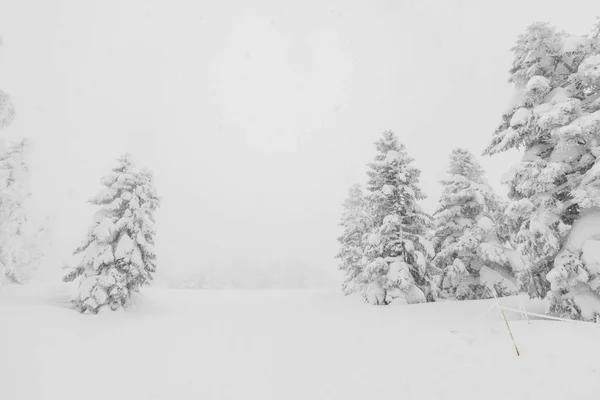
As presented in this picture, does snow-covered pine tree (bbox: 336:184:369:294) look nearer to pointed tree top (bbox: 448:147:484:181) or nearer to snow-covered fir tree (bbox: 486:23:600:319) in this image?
pointed tree top (bbox: 448:147:484:181)

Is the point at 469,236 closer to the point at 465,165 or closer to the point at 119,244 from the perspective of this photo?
the point at 465,165

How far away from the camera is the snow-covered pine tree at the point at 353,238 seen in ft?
75.4

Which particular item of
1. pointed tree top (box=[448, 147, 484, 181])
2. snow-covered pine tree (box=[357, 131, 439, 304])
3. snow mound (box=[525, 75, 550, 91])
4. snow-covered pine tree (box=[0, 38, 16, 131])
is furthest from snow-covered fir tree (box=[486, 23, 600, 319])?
snow-covered pine tree (box=[0, 38, 16, 131])

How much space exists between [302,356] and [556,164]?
36.7 ft

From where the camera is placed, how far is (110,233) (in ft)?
54.9

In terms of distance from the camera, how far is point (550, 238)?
34.0ft

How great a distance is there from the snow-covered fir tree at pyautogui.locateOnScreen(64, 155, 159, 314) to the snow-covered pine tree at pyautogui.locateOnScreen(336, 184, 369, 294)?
543 inches

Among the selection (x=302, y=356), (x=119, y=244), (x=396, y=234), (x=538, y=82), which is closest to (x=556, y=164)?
(x=538, y=82)

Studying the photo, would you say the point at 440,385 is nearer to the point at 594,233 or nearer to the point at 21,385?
the point at 594,233

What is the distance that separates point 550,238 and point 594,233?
1.22 meters

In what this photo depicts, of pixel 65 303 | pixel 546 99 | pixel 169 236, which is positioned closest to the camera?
pixel 546 99

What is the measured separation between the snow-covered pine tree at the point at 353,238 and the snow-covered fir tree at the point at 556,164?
38.2 ft

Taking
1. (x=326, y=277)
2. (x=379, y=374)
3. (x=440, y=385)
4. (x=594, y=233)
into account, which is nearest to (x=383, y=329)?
(x=379, y=374)

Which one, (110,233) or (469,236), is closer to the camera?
(110,233)
